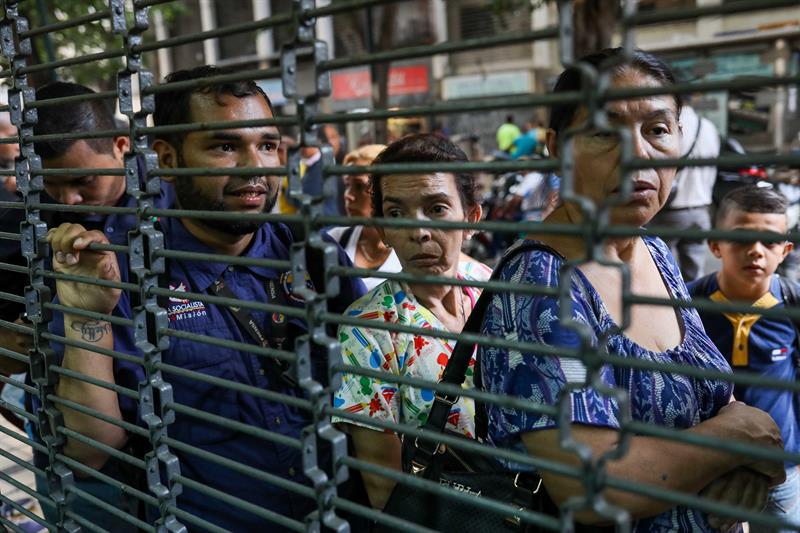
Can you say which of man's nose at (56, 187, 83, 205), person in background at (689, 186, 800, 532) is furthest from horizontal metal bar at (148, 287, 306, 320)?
person in background at (689, 186, 800, 532)

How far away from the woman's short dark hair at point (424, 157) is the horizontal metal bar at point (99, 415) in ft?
3.05

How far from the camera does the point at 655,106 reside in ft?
4.60

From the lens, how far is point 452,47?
1137mm

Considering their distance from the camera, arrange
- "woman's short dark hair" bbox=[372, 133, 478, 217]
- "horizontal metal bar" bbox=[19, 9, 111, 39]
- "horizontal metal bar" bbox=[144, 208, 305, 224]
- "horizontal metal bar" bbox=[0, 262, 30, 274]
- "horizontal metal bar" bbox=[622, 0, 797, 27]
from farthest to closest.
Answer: "woman's short dark hair" bbox=[372, 133, 478, 217], "horizontal metal bar" bbox=[0, 262, 30, 274], "horizontal metal bar" bbox=[19, 9, 111, 39], "horizontal metal bar" bbox=[144, 208, 305, 224], "horizontal metal bar" bbox=[622, 0, 797, 27]

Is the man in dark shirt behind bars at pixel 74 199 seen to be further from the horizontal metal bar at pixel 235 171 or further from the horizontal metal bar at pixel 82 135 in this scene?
the horizontal metal bar at pixel 235 171

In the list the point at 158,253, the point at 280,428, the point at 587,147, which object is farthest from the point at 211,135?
the point at 587,147

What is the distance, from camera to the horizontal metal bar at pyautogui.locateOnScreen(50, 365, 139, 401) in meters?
1.67

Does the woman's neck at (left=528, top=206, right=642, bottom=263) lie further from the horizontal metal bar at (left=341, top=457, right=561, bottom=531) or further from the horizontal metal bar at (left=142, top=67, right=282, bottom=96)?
the horizontal metal bar at (left=142, top=67, right=282, bottom=96)

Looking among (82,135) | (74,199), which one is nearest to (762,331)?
(82,135)

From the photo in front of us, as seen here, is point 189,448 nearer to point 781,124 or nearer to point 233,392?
point 233,392

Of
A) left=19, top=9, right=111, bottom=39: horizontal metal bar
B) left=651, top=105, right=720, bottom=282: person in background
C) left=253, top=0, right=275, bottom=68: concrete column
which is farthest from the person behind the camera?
left=253, top=0, right=275, bottom=68: concrete column

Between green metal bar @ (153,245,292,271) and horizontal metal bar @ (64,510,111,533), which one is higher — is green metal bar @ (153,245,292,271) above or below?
above

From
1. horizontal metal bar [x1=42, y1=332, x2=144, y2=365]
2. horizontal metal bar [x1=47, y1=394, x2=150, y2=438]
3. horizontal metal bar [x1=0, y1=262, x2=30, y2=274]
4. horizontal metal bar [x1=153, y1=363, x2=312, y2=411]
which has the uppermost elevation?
horizontal metal bar [x1=0, y1=262, x2=30, y2=274]

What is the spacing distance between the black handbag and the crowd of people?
0.06 metres
